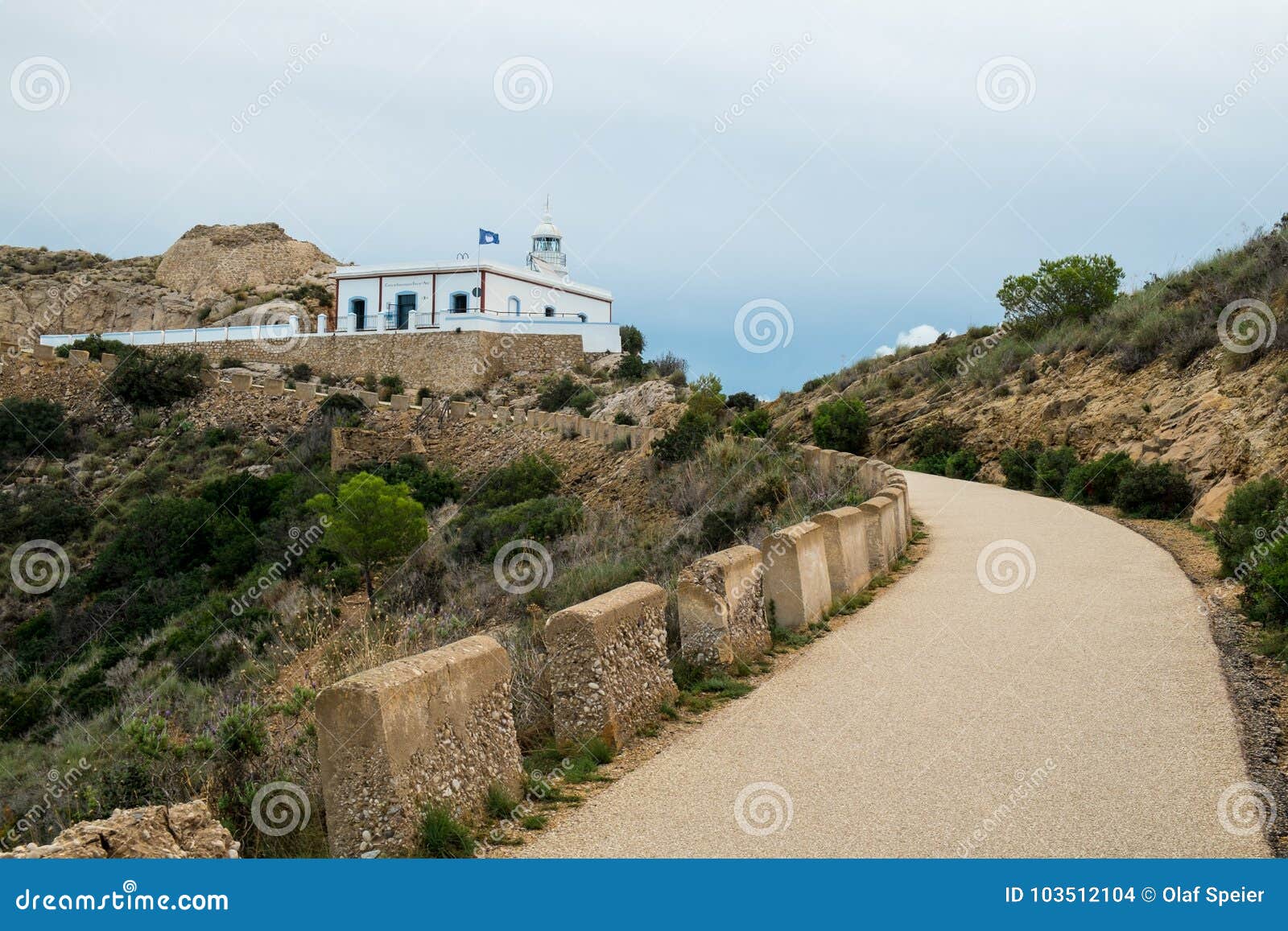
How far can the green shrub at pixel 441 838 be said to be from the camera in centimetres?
509

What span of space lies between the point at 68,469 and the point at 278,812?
38372 millimetres

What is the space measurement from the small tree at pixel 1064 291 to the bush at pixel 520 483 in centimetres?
1617

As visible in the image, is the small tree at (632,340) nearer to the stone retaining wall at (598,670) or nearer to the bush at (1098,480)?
the bush at (1098,480)

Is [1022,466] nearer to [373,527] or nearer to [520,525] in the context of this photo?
[520,525]

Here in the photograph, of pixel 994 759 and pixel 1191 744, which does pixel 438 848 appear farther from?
pixel 1191 744

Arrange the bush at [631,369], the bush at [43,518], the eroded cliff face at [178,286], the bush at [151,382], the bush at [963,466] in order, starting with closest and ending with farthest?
the bush at [963,466], the bush at [43,518], the bush at [151,382], the bush at [631,369], the eroded cliff face at [178,286]

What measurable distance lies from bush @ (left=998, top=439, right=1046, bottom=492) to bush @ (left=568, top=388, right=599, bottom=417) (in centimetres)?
1923

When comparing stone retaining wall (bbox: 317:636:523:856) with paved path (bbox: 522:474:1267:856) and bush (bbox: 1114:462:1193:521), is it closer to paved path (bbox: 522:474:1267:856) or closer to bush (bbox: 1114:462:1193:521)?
paved path (bbox: 522:474:1267:856)

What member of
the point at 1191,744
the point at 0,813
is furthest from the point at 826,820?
the point at 0,813

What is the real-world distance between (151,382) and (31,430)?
15.8 feet

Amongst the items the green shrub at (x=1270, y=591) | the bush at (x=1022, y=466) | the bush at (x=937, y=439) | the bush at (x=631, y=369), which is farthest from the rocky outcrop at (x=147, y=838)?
the bush at (x=631, y=369)

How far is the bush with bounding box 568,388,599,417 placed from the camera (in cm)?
4112

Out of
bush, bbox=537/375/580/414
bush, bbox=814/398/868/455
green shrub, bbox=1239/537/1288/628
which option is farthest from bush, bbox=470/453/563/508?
green shrub, bbox=1239/537/1288/628

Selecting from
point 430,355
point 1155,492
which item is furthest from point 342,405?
point 1155,492
